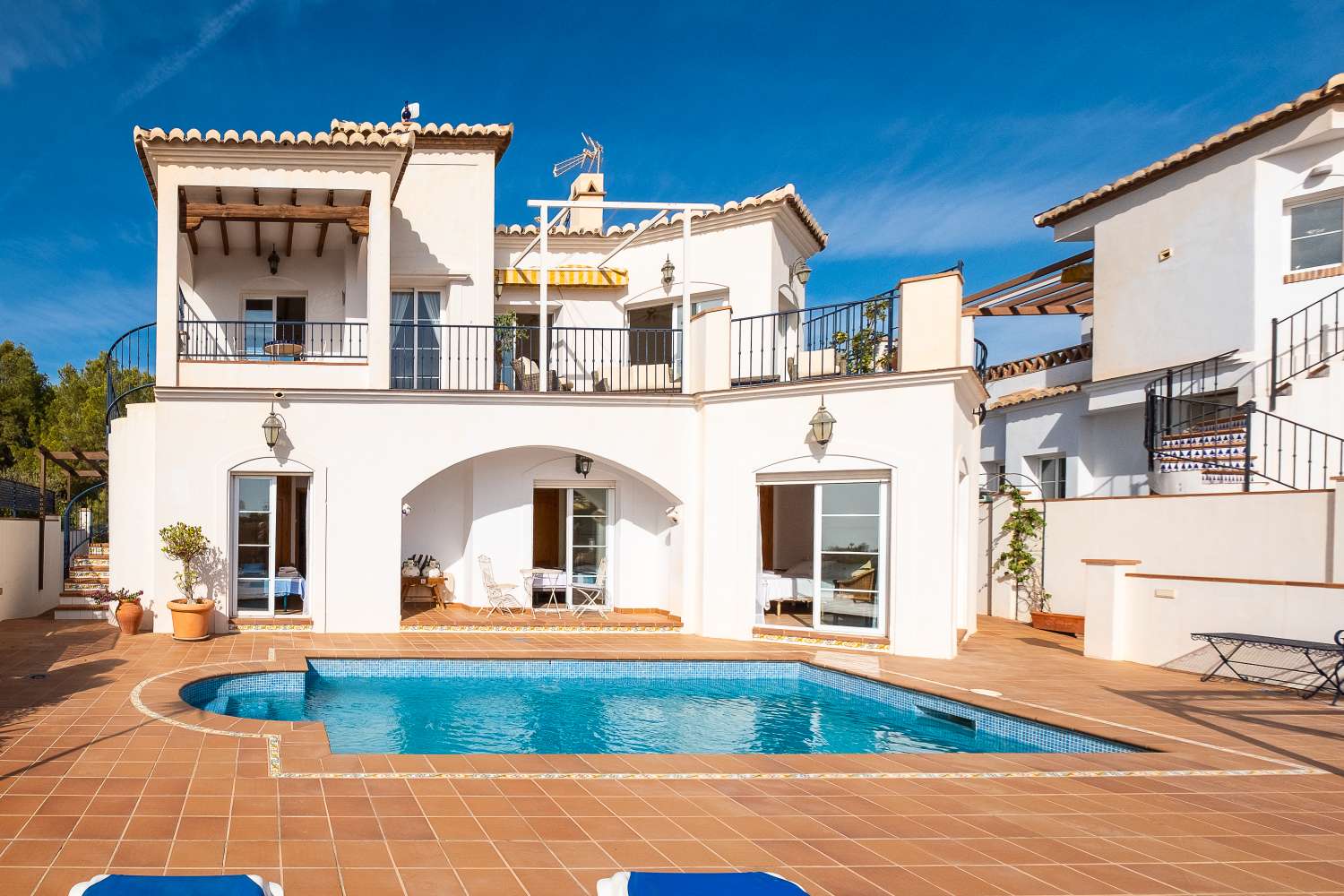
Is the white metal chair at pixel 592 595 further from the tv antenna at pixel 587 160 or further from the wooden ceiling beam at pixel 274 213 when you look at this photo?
the tv antenna at pixel 587 160

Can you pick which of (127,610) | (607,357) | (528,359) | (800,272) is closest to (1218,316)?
(800,272)

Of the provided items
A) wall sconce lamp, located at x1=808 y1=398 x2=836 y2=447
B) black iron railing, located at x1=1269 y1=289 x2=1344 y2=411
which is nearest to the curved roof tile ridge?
black iron railing, located at x1=1269 y1=289 x2=1344 y2=411

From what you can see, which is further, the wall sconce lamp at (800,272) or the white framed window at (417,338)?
the wall sconce lamp at (800,272)

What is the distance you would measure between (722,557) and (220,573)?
303 inches

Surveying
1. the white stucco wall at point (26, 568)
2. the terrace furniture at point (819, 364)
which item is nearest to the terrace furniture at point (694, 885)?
the terrace furniture at point (819, 364)

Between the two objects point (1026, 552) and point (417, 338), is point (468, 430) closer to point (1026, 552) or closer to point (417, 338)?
point (417, 338)

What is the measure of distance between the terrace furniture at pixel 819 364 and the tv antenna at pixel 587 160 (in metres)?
7.94

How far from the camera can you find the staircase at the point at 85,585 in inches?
523

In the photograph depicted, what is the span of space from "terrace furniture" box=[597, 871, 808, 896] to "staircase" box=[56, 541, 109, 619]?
13877 millimetres

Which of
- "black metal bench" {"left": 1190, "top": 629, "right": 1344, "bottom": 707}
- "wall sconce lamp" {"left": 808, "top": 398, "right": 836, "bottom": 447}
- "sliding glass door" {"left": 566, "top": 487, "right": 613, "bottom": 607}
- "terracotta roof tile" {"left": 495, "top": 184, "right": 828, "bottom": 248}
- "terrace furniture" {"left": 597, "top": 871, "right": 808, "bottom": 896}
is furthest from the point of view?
"terracotta roof tile" {"left": 495, "top": 184, "right": 828, "bottom": 248}

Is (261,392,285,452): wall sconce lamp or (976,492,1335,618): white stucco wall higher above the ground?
(261,392,285,452): wall sconce lamp

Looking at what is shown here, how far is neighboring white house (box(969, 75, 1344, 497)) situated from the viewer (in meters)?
13.0

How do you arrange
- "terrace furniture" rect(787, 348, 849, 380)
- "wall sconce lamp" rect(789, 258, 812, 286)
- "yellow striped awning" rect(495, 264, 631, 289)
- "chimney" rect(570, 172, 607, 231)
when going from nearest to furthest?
"terrace furniture" rect(787, 348, 849, 380) < "yellow striped awning" rect(495, 264, 631, 289) < "wall sconce lamp" rect(789, 258, 812, 286) < "chimney" rect(570, 172, 607, 231)

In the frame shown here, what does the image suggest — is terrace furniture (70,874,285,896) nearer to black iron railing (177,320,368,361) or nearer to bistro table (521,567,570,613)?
bistro table (521,567,570,613)
